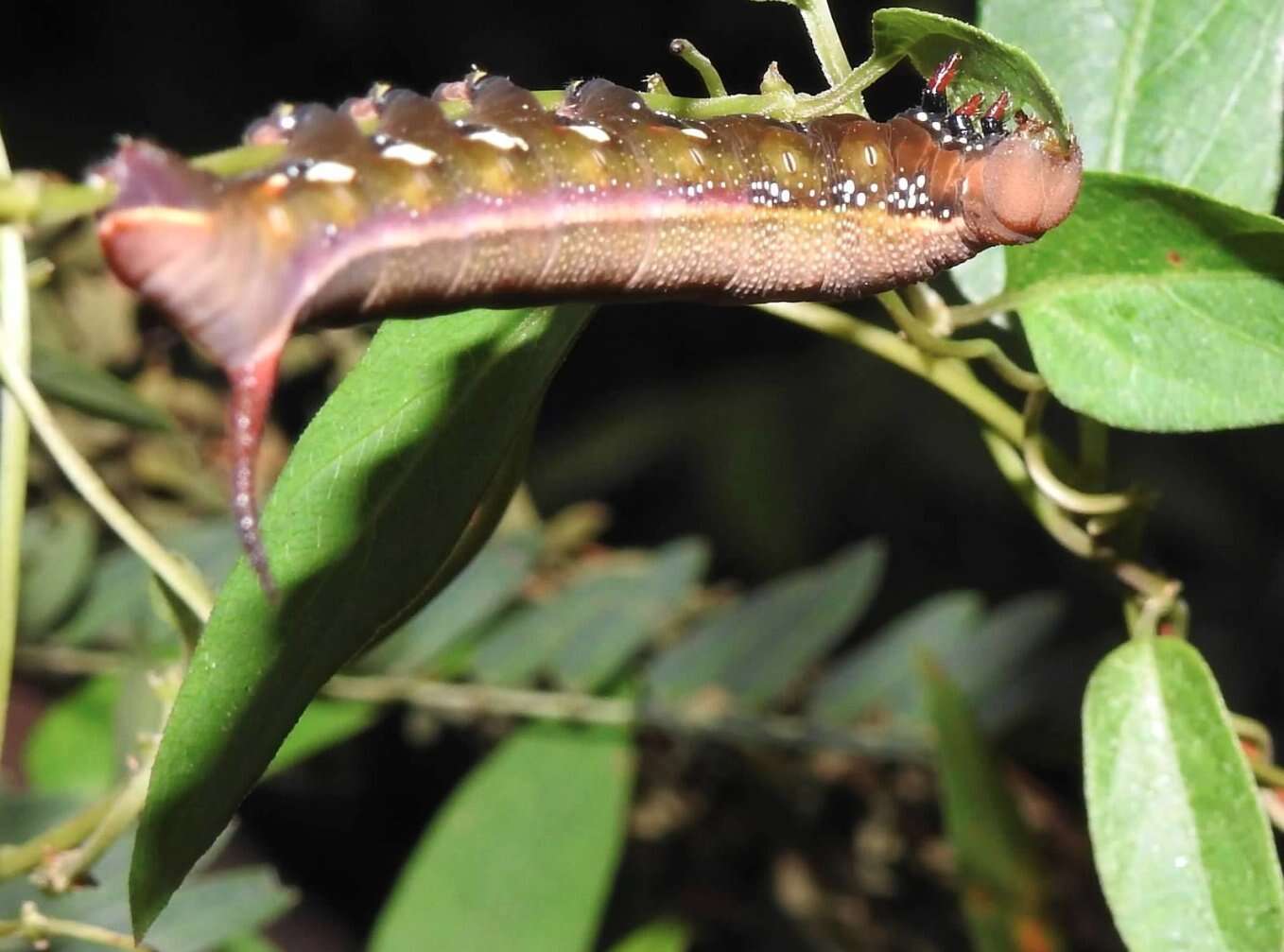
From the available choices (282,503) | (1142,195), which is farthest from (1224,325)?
(282,503)

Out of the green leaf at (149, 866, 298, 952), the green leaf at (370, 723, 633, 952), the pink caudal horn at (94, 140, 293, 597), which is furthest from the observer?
the green leaf at (370, 723, 633, 952)

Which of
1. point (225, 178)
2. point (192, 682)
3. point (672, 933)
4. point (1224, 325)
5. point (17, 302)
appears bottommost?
point (672, 933)

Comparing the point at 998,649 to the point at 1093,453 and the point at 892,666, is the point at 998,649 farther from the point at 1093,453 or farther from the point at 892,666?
the point at 1093,453

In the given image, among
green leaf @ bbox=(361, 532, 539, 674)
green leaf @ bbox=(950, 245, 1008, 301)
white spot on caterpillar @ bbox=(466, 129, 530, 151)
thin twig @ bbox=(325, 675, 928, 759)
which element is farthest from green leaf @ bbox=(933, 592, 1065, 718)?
white spot on caterpillar @ bbox=(466, 129, 530, 151)

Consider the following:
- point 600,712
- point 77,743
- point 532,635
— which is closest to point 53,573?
point 77,743

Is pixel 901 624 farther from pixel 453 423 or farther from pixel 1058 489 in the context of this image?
pixel 453 423

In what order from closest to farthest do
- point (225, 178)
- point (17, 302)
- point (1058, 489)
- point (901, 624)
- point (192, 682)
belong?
point (225, 178)
point (192, 682)
point (17, 302)
point (1058, 489)
point (901, 624)

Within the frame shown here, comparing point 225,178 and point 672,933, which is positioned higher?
point 225,178

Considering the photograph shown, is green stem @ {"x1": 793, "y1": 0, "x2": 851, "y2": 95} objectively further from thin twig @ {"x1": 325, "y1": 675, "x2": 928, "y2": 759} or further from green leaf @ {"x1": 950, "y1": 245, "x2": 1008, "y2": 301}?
thin twig @ {"x1": 325, "y1": 675, "x2": 928, "y2": 759}
